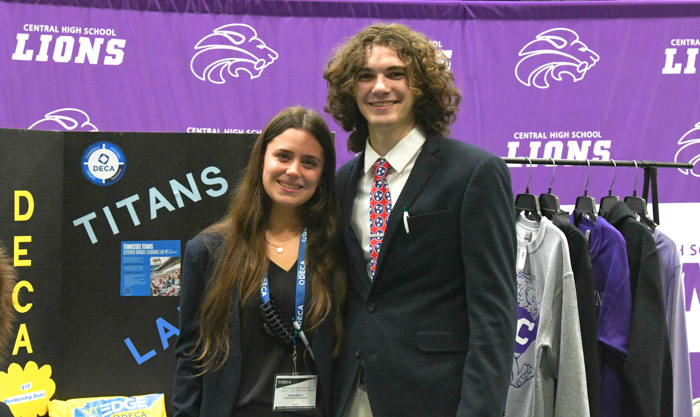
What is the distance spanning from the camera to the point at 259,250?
6.28ft

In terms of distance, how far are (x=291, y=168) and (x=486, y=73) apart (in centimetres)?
281

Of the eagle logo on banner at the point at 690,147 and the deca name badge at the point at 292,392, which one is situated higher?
the eagle logo on banner at the point at 690,147

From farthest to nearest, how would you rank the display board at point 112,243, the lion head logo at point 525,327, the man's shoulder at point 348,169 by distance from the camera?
the display board at point 112,243 → the lion head logo at point 525,327 → the man's shoulder at point 348,169

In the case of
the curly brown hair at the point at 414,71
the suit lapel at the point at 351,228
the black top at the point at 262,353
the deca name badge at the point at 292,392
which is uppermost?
the curly brown hair at the point at 414,71

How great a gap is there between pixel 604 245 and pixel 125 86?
3.08 m

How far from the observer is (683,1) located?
4.30 meters

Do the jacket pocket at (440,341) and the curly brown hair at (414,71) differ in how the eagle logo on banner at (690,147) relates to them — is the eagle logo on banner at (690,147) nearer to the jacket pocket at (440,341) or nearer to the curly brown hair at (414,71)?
the curly brown hair at (414,71)

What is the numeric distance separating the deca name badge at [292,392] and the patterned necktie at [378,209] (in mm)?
350

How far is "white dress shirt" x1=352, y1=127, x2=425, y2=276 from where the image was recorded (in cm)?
188

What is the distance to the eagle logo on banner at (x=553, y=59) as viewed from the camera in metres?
4.39

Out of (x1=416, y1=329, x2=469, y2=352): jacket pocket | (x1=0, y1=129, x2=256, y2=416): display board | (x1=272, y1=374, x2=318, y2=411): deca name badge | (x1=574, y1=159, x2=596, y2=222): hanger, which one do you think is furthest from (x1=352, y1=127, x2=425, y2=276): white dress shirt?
(x1=574, y1=159, x2=596, y2=222): hanger

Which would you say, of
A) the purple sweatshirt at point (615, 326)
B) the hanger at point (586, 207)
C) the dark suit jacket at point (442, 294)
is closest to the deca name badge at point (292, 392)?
the dark suit jacket at point (442, 294)

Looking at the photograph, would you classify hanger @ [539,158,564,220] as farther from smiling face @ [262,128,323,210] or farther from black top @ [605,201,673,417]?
smiling face @ [262,128,323,210]

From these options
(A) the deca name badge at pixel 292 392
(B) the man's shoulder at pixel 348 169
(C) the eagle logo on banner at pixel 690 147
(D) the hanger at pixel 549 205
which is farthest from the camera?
(C) the eagle logo on banner at pixel 690 147
